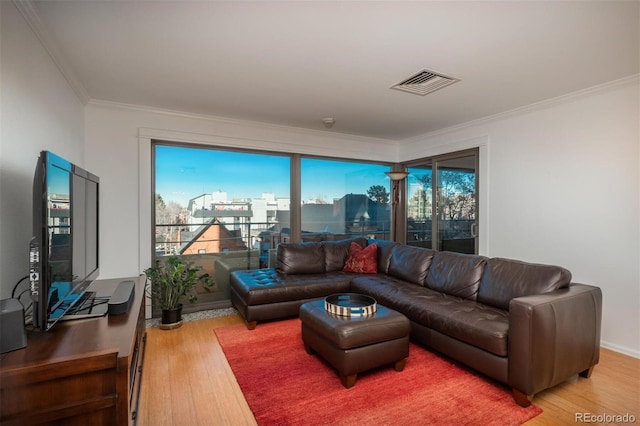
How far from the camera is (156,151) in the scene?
3.97 m

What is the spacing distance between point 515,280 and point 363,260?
6.45 ft

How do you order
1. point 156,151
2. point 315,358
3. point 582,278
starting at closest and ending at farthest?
point 315,358
point 582,278
point 156,151

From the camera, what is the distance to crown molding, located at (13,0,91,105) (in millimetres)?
1846

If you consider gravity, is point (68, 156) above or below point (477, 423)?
above

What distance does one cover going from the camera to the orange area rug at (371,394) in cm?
198

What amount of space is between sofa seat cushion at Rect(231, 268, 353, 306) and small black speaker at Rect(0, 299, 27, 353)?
217 cm

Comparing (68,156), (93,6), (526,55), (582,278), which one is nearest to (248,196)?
(68,156)

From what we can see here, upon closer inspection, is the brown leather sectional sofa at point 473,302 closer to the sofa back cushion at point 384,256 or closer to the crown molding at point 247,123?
the sofa back cushion at point 384,256

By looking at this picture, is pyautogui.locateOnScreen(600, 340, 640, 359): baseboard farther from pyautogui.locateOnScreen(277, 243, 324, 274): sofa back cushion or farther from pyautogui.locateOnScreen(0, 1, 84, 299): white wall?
pyautogui.locateOnScreen(0, 1, 84, 299): white wall

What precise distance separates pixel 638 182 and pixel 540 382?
6.94ft

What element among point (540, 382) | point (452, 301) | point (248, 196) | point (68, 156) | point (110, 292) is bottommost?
point (540, 382)

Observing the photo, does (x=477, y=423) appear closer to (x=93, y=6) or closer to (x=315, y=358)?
(x=315, y=358)

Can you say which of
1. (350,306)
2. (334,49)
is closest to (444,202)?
(350,306)

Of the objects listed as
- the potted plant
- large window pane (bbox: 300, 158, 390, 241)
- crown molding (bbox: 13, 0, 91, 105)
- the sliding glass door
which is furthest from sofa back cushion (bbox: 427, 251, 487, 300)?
crown molding (bbox: 13, 0, 91, 105)
